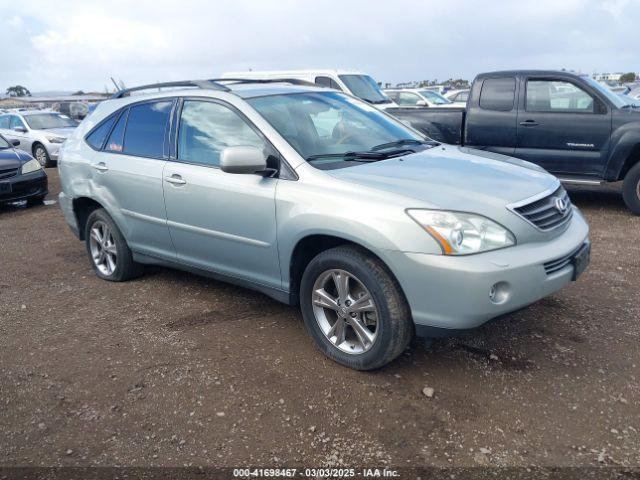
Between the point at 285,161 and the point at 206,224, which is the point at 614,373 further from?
the point at 206,224

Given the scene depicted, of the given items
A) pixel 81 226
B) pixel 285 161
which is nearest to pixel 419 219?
pixel 285 161

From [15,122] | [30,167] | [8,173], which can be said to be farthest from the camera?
[15,122]

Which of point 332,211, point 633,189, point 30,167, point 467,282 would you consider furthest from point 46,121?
point 467,282

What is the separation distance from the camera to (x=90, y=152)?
16.8 ft

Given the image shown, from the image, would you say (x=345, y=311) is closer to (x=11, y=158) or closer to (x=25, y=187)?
(x=25, y=187)

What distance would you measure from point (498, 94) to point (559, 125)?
0.98 m

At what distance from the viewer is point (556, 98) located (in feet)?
25.2

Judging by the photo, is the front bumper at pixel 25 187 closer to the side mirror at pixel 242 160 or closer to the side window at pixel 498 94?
the side mirror at pixel 242 160

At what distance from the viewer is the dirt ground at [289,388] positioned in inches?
109

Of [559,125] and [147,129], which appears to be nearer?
[147,129]

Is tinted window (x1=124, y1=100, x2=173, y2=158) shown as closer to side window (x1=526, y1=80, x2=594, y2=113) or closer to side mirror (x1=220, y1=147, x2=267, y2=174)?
side mirror (x1=220, y1=147, x2=267, y2=174)

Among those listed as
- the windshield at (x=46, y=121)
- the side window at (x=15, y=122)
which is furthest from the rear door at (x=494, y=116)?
the side window at (x=15, y=122)

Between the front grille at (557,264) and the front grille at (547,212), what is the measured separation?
0.62 ft

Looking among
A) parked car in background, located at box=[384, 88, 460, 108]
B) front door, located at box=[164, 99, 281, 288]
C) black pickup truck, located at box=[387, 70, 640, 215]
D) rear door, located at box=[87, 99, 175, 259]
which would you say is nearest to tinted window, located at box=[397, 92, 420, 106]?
parked car in background, located at box=[384, 88, 460, 108]
